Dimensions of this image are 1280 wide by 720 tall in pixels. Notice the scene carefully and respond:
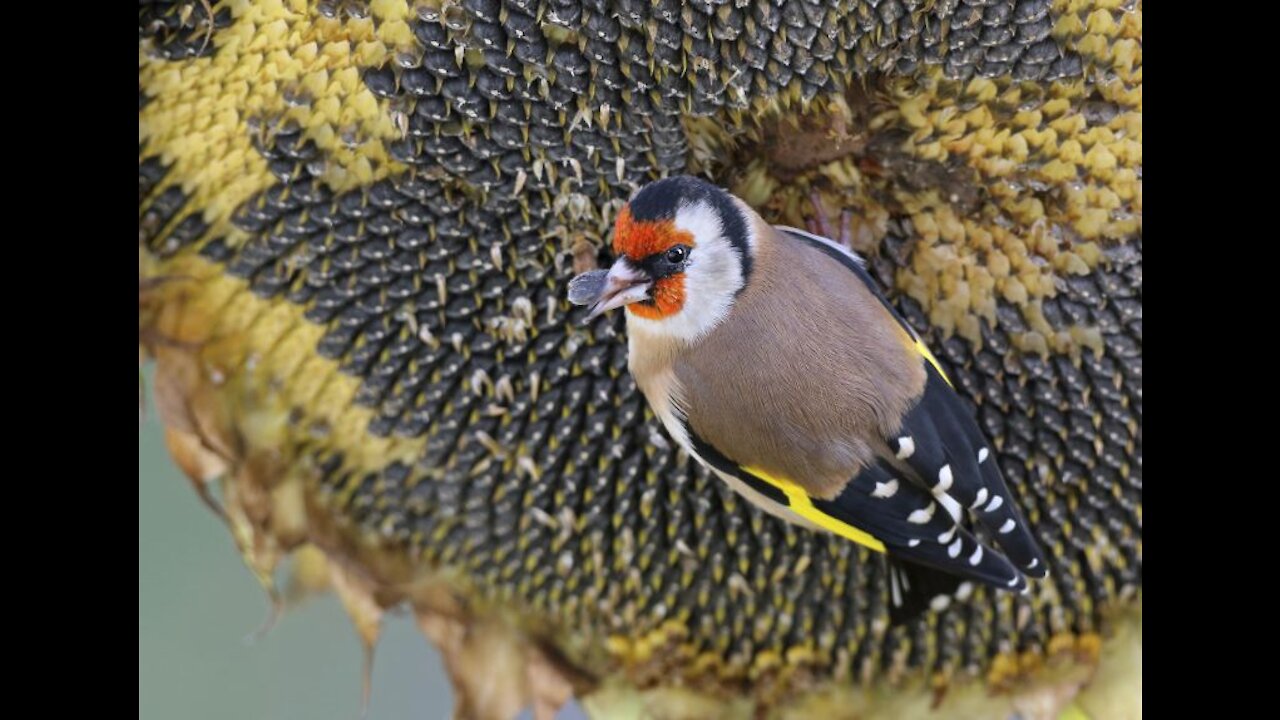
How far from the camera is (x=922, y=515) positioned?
136 cm

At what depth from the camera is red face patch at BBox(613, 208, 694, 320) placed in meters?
1.26

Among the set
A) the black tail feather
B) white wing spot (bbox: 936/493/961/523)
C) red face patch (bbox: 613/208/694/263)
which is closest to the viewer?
red face patch (bbox: 613/208/694/263)

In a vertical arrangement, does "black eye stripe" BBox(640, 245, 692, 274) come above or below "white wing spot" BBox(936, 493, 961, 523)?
above

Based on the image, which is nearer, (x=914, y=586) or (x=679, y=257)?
(x=679, y=257)

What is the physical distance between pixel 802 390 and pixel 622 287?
0.76ft

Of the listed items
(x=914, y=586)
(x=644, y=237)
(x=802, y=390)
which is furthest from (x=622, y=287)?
(x=914, y=586)

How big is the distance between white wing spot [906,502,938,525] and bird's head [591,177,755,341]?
297mm

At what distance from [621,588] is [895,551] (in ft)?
1.57

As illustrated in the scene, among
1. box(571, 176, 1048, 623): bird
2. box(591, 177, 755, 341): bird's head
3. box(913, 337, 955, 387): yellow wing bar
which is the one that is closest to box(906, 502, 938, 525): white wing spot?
box(571, 176, 1048, 623): bird

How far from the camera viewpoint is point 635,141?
1394mm

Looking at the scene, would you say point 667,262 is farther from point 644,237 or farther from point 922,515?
point 922,515

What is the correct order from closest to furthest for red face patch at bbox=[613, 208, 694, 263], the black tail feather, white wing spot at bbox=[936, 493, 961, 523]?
1. red face patch at bbox=[613, 208, 694, 263]
2. white wing spot at bbox=[936, 493, 961, 523]
3. the black tail feather

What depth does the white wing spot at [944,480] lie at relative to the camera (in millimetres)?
1355

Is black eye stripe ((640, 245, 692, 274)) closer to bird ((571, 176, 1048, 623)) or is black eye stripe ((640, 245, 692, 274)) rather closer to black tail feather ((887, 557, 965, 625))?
bird ((571, 176, 1048, 623))
